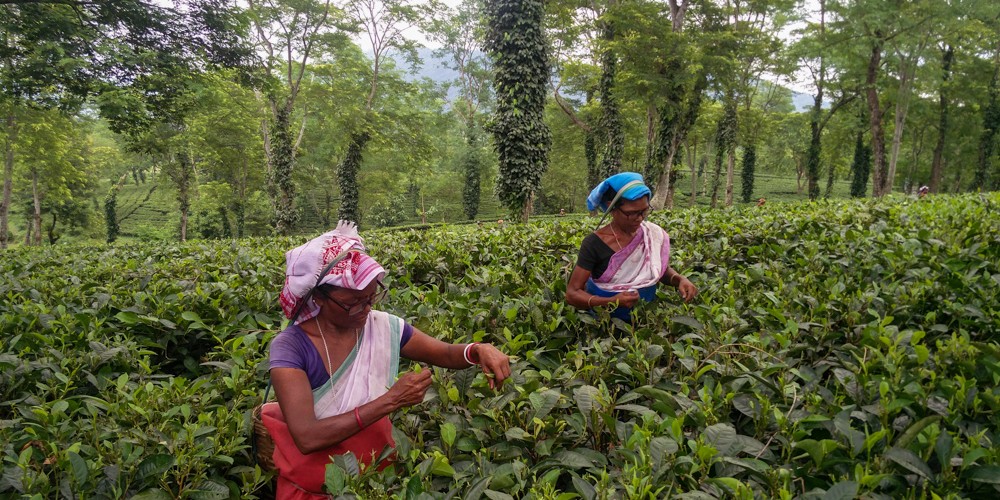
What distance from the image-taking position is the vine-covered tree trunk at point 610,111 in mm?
20688

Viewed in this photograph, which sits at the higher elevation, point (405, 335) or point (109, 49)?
point (109, 49)

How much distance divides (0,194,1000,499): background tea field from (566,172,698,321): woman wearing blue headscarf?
140mm

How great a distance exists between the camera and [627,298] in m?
2.83

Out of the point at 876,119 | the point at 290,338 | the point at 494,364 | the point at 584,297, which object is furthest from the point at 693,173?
the point at 290,338

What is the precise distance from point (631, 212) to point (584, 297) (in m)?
0.59

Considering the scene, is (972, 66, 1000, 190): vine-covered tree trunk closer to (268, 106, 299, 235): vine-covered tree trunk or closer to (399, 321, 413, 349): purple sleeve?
(268, 106, 299, 235): vine-covered tree trunk

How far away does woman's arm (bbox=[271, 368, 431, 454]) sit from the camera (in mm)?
1876

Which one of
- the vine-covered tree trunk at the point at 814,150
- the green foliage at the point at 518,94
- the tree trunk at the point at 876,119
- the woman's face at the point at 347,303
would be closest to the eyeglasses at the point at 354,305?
the woman's face at the point at 347,303

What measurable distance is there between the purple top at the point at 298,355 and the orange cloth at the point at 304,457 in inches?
8.3

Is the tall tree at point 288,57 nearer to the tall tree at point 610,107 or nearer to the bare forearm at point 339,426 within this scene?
the tall tree at point 610,107

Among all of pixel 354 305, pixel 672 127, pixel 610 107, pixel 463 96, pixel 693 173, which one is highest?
pixel 463 96

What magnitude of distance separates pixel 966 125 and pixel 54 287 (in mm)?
42620

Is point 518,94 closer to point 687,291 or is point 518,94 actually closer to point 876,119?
point 687,291

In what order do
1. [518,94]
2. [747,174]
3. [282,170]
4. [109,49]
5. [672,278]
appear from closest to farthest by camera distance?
[672,278], [109,49], [518,94], [282,170], [747,174]
